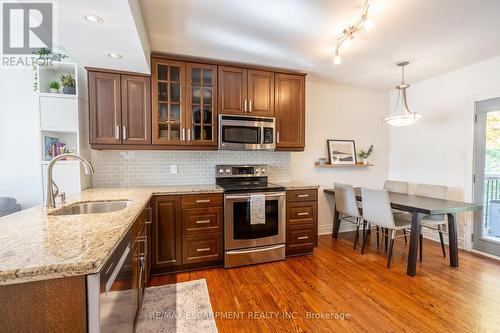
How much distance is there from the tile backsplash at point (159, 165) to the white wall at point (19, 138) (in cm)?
64

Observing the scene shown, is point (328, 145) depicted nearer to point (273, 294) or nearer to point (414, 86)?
point (414, 86)

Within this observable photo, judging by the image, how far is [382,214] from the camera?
9.16 feet

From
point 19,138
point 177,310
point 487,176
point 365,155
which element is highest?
point 19,138

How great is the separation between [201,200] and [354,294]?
5.86 feet

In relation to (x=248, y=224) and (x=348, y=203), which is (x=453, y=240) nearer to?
(x=348, y=203)

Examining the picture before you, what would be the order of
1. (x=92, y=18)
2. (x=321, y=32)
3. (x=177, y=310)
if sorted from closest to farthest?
(x=92, y=18) → (x=177, y=310) → (x=321, y=32)

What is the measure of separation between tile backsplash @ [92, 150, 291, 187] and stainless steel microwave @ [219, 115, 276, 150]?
0.42 meters

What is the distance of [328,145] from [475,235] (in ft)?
7.56

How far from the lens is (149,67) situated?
8.36 feet

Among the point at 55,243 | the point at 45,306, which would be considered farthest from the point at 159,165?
the point at 45,306

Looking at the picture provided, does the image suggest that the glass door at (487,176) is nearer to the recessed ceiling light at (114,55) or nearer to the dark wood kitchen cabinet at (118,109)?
the dark wood kitchen cabinet at (118,109)

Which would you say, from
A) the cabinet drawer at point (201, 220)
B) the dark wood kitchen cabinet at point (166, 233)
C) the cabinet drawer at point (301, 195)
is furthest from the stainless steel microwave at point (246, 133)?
the dark wood kitchen cabinet at point (166, 233)

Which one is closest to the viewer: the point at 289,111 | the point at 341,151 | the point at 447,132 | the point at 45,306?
the point at 45,306

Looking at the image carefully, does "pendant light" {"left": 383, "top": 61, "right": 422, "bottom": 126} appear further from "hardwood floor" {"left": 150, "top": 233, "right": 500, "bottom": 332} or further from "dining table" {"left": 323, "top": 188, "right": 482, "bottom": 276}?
"hardwood floor" {"left": 150, "top": 233, "right": 500, "bottom": 332}
